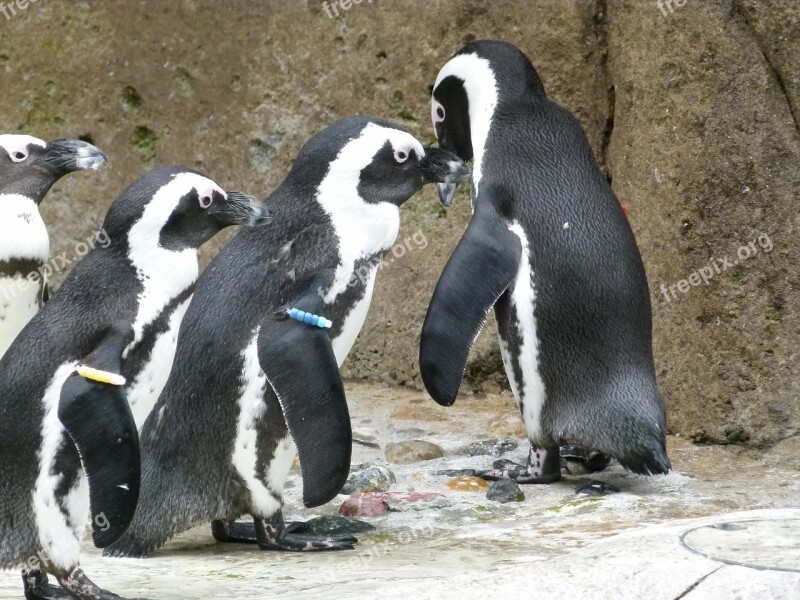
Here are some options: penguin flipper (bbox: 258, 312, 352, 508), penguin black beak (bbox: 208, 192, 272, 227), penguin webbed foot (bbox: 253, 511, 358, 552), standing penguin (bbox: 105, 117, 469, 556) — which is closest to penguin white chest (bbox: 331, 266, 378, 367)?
standing penguin (bbox: 105, 117, 469, 556)

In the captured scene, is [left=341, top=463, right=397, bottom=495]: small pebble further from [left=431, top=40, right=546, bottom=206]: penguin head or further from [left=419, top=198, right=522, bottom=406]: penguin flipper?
[left=431, top=40, right=546, bottom=206]: penguin head

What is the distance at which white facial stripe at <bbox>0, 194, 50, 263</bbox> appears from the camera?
4.08 meters

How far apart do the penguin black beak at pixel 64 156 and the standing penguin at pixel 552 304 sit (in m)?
1.08

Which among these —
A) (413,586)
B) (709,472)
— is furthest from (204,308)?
(709,472)

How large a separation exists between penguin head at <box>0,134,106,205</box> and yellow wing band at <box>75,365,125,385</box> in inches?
51.5

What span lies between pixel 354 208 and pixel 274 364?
51 centimetres

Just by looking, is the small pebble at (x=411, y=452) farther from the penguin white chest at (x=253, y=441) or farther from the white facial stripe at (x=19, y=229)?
the white facial stripe at (x=19, y=229)

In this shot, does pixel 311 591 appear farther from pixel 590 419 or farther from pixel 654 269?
pixel 654 269

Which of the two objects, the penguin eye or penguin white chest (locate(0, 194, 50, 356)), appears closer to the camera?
penguin white chest (locate(0, 194, 50, 356))

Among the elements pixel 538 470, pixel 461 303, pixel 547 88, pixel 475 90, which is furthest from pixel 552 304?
pixel 547 88

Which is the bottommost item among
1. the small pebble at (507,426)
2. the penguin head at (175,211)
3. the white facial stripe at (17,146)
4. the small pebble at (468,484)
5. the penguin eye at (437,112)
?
the small pebble at (468,484)

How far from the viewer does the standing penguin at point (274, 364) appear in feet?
11.1

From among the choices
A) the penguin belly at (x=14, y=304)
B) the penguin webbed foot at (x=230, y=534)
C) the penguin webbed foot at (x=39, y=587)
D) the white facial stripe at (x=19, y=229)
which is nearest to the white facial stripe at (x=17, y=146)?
the white facial stripe at (x=19, y=229)

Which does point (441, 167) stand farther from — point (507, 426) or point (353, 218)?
point (507, 426)
